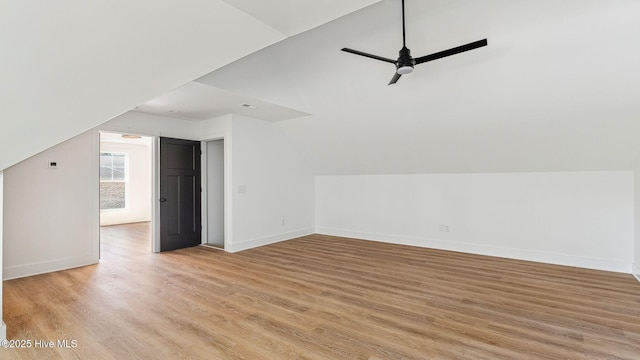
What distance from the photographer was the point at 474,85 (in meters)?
3.87

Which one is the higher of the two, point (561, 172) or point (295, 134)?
point (295, 134)

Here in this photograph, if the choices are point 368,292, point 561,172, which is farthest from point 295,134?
point 561,172

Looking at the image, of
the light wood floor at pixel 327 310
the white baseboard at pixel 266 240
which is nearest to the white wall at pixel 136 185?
the light wood floor at pixel 327 310

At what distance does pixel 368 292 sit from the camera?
3.46 metres

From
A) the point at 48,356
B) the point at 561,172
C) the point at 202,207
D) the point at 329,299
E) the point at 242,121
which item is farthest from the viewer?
A: the point at 202,207

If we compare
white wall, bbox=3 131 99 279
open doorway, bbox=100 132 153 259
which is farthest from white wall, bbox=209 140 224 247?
open doorway, bbox=100 132 153 259

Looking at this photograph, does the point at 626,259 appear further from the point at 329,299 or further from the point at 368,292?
the point at 329,299

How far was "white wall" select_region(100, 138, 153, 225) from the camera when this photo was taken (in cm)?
918

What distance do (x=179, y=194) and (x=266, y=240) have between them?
5.97 feet

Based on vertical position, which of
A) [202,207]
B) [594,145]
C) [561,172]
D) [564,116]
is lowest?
[202,207]

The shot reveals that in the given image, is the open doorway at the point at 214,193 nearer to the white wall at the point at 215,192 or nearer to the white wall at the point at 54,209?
the white wall at the point at 215,192

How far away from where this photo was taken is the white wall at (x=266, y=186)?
548 centimetres

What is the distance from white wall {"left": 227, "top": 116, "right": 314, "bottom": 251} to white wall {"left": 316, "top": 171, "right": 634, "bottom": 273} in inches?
36.3

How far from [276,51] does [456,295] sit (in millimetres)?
4059
